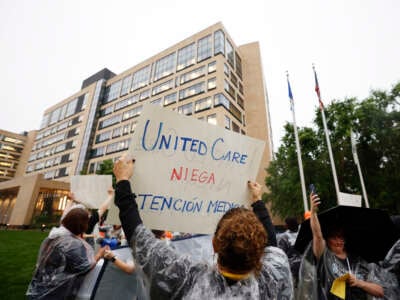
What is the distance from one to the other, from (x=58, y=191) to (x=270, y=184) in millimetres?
31232

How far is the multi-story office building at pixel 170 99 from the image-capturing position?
1329 inches

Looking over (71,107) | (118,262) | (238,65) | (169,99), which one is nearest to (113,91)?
(71,107)

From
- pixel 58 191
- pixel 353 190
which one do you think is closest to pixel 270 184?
pixel 353 190

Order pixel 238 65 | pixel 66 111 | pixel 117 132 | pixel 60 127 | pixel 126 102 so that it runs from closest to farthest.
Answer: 1. pixel 238 65
2. pixel 117 132
3. pixel 126 102
4. pixel 60 127
5. pixel 66 111

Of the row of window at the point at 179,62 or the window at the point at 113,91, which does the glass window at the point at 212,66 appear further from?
the window at the point at 113,91

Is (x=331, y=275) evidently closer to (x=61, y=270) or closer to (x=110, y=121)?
(x=61, y=270)

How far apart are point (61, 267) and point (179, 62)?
134ft

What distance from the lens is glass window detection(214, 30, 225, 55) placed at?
34.4 meters

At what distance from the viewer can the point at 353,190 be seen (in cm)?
1516

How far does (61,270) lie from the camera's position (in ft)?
6.62

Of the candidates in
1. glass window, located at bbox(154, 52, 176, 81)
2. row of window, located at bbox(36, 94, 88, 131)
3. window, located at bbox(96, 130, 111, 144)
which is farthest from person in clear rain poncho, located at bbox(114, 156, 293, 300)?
row of window, located at bbox(36, 94, 88, 131)

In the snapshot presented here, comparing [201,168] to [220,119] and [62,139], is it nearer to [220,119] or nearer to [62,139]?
[220,119]

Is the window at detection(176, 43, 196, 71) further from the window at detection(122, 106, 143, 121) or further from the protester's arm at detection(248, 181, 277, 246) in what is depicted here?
the protester's arm at detection(248, 181, 277, 246)

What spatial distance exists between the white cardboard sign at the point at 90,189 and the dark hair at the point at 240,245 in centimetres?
352
